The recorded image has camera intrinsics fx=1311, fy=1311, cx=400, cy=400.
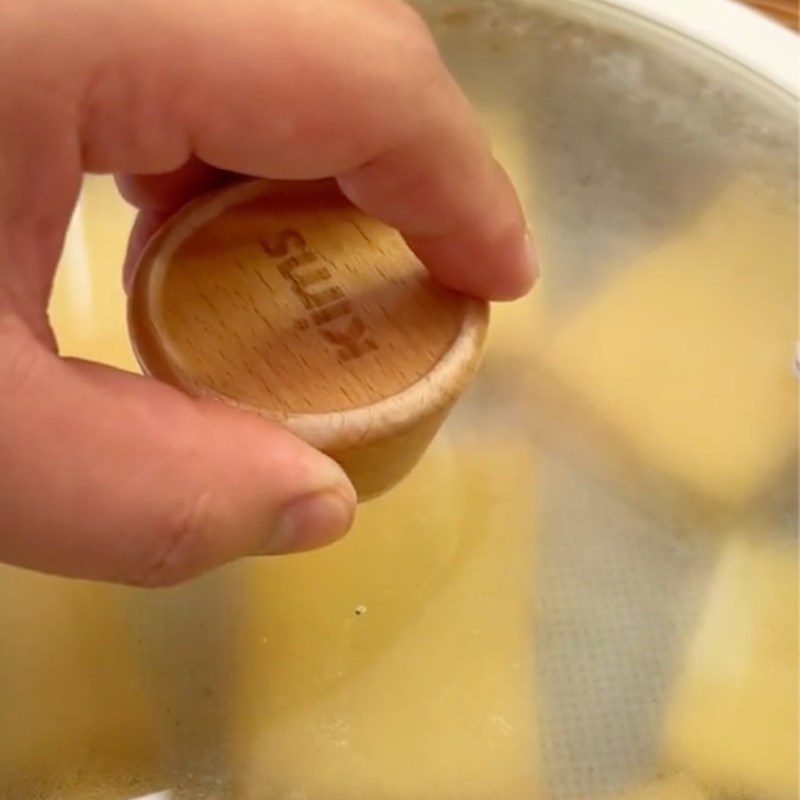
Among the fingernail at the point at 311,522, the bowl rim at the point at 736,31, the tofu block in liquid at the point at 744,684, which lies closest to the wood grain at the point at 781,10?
the bowl rim at the point at 736,31

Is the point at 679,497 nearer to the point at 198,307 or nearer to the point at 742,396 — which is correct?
the point at 742,396

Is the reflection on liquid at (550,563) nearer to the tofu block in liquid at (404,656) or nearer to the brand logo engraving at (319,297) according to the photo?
the tofu block in liquid at (404,656)

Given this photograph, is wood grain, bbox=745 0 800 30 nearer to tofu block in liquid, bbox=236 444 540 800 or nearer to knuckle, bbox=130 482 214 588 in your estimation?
tofu block in liquid, bbox=236 444 540 800

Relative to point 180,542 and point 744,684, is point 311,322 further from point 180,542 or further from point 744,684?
point 744,684

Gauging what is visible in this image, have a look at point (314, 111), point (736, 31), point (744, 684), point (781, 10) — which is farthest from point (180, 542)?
point (781, 10)

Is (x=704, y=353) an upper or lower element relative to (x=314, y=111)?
lower

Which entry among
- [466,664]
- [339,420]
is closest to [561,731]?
[466,664]
